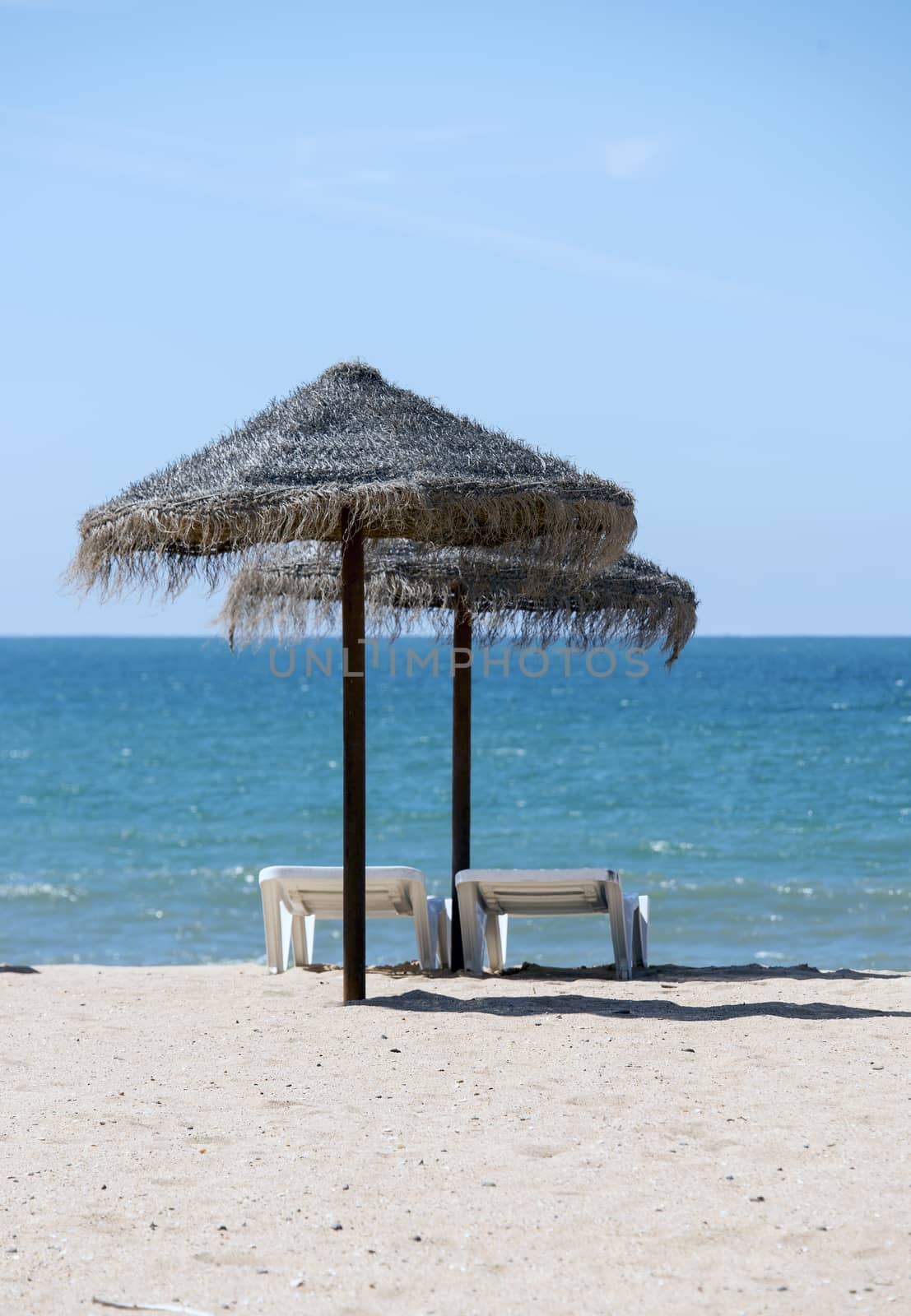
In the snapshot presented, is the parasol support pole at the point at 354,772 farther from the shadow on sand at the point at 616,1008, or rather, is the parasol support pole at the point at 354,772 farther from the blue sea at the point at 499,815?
the blue sea at the point at 499,815

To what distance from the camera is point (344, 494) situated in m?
5.06

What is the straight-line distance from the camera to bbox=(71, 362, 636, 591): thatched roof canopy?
5.11 meters

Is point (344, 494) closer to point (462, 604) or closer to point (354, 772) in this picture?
point (354, 772)

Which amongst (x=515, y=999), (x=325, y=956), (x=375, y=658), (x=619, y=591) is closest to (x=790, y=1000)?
(x=515, y=999)

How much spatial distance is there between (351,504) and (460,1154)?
250 cm

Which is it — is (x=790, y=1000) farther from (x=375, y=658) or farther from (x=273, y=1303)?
(x=273, y=1303)

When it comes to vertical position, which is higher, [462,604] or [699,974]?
[462,604]

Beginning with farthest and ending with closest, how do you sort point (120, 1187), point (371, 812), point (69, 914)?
point (371, 812), point (69, 914), point (120, 1187)

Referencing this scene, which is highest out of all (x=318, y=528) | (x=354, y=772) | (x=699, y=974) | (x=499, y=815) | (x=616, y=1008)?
(x=318, y=528)

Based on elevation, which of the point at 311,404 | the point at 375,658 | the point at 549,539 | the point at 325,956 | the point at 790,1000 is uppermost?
the point at 311,404

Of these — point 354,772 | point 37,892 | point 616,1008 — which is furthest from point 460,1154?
point 37,892

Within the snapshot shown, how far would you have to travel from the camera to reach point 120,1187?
10.8ft

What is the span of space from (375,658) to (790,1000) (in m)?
2.80

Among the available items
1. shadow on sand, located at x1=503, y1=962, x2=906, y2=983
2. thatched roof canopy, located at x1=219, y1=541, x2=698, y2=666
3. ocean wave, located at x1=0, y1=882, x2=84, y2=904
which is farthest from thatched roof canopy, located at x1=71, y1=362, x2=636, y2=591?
ocean wave, located at x1=0, y1=882, x2=84, y2=904
